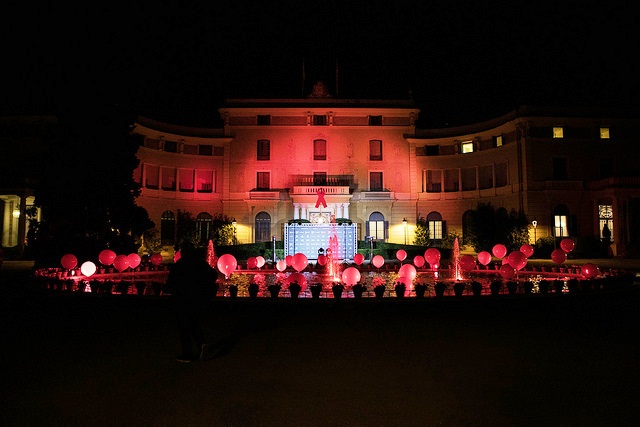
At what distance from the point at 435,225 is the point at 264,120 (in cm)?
1847

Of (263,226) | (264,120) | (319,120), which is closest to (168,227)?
(263,226)

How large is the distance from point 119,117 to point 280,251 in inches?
545

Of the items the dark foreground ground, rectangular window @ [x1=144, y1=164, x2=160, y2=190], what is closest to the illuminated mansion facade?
rectangular window @ [x1=144, y1=164, x2=160, y2=190]

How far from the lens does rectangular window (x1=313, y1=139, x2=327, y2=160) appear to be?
3984 centimetres

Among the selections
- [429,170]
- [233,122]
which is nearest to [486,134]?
[429,170]

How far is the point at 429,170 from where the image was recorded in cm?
4044

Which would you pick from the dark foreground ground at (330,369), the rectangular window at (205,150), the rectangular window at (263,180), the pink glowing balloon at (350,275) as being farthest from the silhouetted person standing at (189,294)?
the rectangular window at (205,150)

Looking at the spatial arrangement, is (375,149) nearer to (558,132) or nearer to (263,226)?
(263,226)

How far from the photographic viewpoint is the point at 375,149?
40.1 m

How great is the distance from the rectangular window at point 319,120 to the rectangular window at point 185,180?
12.1 meters

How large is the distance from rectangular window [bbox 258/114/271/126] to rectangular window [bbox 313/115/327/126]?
166 inches

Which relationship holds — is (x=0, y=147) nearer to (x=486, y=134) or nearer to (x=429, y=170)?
(x=429, y=170)

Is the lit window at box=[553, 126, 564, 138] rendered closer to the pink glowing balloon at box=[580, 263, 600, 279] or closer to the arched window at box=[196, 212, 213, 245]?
the pink glowing balloon at box=[580, 263, 600, 279]

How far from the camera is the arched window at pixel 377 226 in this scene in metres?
39.5
